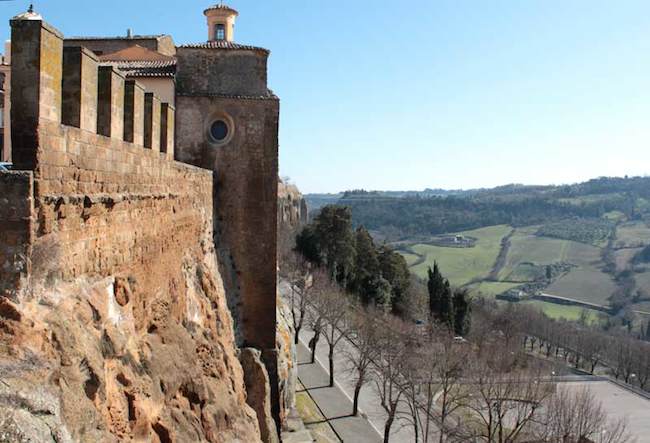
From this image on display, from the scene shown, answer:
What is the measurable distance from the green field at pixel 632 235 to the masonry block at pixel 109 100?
155 metres

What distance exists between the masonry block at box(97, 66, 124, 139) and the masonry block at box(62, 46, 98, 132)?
22.3 inches

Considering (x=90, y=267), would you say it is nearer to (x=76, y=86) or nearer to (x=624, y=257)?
(x=76, y=86)

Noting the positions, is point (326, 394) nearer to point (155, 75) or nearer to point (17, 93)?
point (155, 75)

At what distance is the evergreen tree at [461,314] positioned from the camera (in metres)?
46.6

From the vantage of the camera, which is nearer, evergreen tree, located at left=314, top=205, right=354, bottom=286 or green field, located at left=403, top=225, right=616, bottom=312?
evergreen tree, located at left=314, top=205, right=354, bottom=286

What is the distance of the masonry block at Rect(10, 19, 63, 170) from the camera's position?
5047 millimetres

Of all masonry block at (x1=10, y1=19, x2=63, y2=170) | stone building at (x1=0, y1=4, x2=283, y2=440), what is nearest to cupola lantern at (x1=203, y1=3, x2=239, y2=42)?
stone building at (x1=0, y1=4, x2=283, y2=440)

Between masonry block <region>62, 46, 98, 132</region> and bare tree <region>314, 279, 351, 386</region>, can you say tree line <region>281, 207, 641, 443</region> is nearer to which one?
bare tree <region>314, 279, 351, 386</region>

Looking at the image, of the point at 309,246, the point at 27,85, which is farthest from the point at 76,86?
the point at 309,246

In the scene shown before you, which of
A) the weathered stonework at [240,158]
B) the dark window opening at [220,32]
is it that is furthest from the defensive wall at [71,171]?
the dark window opening at [220,32]

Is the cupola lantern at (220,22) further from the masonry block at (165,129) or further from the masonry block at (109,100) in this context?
the masonry block at (109,100)

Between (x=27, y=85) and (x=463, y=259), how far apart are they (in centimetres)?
12549

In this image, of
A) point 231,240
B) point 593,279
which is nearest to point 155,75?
point 231,240

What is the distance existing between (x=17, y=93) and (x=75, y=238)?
1.47 m
